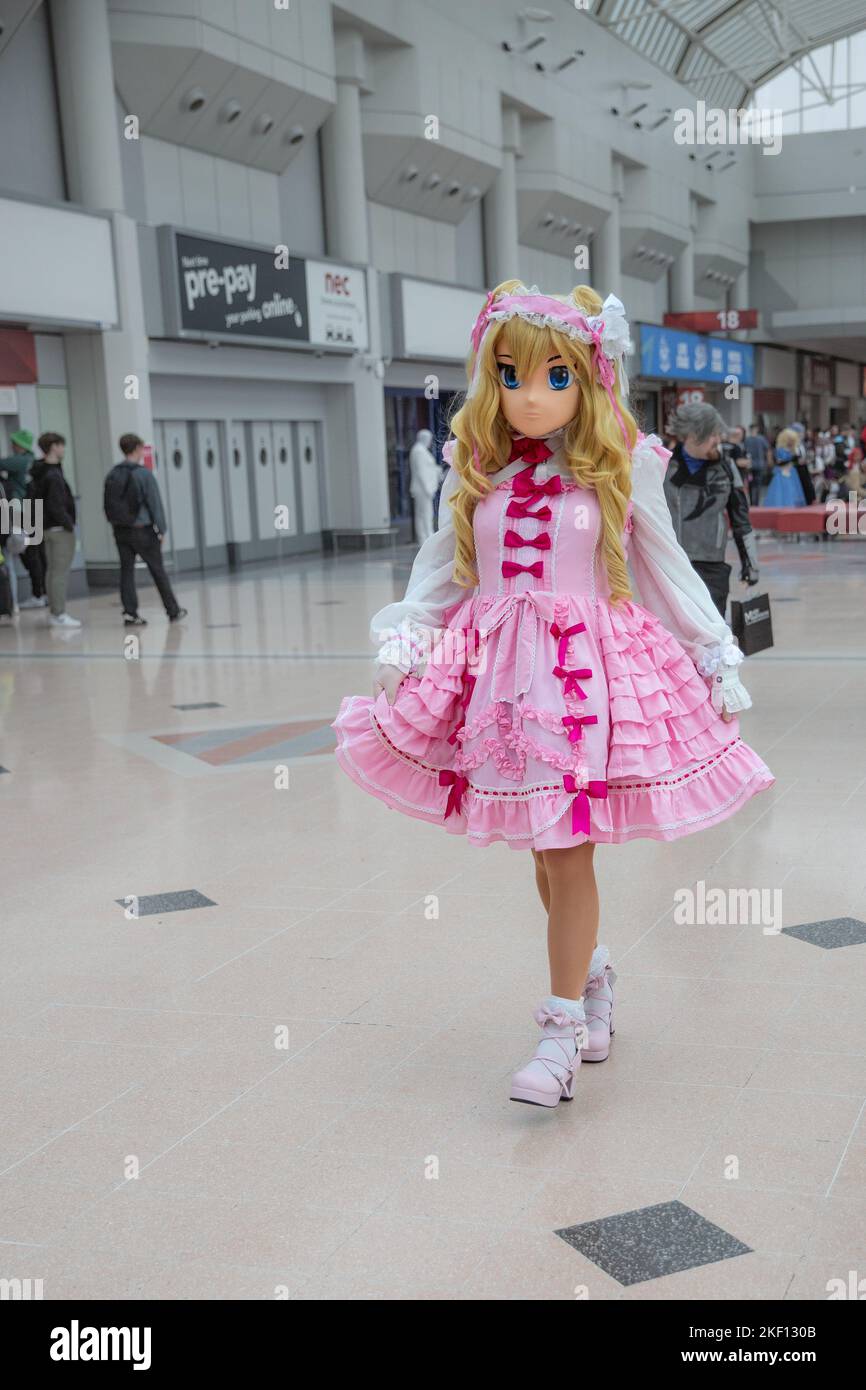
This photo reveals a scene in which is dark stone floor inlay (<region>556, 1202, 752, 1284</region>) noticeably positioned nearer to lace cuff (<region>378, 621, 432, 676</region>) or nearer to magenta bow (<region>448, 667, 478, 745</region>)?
magenta bow (<region>448, 667, 478, 745</region>)

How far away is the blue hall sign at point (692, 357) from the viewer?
29266 mm

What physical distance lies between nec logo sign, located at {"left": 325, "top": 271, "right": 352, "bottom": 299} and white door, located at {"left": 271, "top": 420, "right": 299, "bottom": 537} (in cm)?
187

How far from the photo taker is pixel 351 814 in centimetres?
539

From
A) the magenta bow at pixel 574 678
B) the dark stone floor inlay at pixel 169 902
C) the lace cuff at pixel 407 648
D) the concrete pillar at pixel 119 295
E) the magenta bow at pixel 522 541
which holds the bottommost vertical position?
the dark stone floor inlay at pixel 169 902

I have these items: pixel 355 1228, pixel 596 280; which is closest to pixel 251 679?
pixel 355 1228

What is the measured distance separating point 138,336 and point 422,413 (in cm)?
824

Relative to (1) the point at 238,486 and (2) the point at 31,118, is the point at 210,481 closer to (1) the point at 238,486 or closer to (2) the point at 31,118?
(1) the point at 238,486

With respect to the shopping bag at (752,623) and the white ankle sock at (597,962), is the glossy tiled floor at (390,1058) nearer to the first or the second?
the white ankle sock at (597,962)

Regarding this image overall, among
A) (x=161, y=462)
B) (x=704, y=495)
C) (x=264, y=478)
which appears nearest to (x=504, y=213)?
(x=264, y=478)

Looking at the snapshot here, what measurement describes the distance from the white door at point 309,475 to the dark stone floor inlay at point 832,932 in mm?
16266

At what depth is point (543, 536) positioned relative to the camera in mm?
2869

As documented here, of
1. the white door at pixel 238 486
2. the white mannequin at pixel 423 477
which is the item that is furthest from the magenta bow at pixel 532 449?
the white door at pixel 238 486

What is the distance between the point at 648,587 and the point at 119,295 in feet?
42.7
